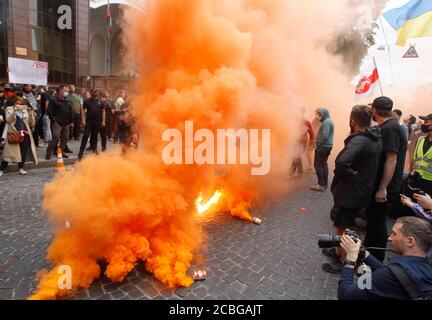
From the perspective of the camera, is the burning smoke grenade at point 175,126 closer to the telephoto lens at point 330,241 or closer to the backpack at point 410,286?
the telephoto lens at point 330,241

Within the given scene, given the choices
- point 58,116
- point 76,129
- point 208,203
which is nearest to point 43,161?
point 58,116

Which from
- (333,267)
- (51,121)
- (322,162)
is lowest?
(333,267)

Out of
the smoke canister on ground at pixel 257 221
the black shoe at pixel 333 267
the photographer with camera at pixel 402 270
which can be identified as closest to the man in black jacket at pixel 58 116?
the smoke canister on ground at pixel 257 221

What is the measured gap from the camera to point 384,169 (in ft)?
12.6

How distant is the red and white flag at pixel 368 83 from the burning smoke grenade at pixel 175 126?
16.4 ft

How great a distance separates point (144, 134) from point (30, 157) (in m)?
5.87

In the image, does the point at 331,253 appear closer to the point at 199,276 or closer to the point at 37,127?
the point at 199,276

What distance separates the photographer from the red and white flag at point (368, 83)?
10407mm

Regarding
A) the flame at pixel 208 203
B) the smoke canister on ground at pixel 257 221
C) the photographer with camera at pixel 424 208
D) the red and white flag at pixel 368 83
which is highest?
the red and white flag at pixel 368 83

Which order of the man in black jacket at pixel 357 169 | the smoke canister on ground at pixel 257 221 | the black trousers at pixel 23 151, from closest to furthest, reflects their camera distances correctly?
1. the man in black jacket at pixel 357 169
2. the smoke canister on ground at pixel 257 221
3. the black trousers at pixel 23 151

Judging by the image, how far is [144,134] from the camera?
428cm

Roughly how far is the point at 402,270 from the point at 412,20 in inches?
298
